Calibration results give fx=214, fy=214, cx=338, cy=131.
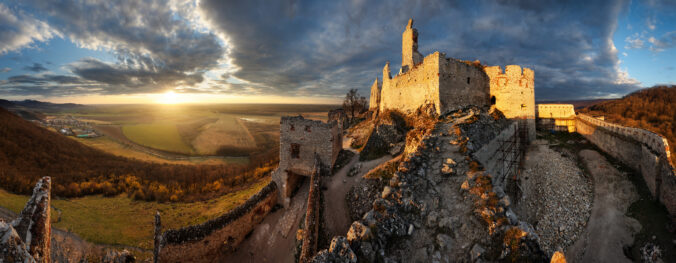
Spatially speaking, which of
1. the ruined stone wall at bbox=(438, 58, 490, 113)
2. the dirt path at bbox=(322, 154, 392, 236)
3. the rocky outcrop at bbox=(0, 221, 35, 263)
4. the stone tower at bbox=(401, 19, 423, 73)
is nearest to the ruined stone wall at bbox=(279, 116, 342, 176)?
the dirt path at bbox=(322, 154, 392, 236)

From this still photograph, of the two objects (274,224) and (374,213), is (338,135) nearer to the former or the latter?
(274,224)

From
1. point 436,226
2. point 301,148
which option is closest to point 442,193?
point 436,226

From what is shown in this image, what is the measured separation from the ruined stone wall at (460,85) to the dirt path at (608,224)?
807cm

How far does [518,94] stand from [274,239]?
796 inches

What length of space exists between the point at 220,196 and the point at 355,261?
19.7 meters

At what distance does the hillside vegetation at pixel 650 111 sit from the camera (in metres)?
15.6

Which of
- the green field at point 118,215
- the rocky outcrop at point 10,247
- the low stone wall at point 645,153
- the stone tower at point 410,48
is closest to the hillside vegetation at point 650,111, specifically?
the low stone wall at point 645,153

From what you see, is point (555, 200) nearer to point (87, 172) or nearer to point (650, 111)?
point (650, 111)

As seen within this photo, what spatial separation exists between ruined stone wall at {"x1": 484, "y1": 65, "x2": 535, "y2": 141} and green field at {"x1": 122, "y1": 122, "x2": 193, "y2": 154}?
33.2 metres

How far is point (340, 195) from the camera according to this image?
11266mm

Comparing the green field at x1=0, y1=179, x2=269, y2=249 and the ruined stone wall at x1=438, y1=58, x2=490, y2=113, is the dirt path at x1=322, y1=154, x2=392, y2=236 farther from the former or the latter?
the green field at x1=0, y1=179, x2=269, y2=249

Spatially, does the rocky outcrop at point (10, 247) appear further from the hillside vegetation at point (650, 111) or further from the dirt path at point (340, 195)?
the hillside vegetation at point (650, 111)

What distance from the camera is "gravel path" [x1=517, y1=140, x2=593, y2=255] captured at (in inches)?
344

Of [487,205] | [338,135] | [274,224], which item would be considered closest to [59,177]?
[274,224]
